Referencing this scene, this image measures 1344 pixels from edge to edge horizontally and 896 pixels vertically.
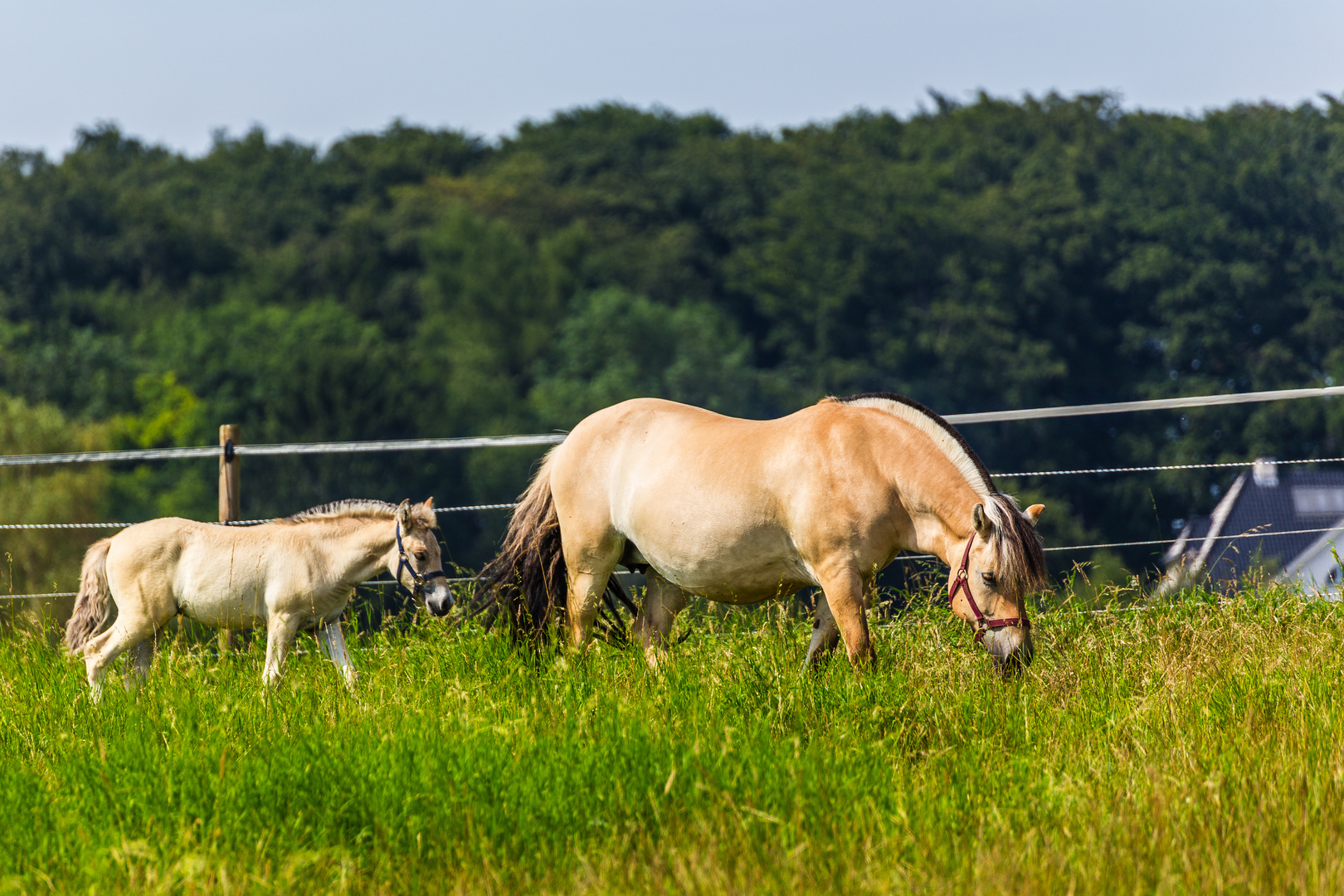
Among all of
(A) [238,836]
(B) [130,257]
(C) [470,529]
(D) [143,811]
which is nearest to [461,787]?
(A) [238,836]

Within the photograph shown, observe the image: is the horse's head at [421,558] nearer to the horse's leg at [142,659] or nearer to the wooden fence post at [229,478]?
the horse's leg at [142,659]

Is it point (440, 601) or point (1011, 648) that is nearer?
point (1011, 648)

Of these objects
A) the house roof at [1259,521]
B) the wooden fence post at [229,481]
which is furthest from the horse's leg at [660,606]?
the wooden fence post at [229,481]

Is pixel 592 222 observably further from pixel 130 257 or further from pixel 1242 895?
pixel 1242 895

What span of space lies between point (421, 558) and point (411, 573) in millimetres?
82

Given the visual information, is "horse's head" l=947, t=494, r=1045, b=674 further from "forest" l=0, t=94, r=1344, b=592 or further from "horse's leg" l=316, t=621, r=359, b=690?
"forest" l=0, t=94, r=1344, b=592

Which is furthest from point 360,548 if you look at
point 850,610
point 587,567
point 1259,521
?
point 1259,521

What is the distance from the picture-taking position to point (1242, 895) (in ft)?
8.78

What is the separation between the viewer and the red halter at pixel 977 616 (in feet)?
14.2

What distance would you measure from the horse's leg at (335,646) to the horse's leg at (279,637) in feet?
0.45

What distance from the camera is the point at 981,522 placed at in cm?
424

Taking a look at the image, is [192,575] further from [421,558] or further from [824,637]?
[824,637]

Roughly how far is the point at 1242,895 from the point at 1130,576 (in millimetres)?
3005

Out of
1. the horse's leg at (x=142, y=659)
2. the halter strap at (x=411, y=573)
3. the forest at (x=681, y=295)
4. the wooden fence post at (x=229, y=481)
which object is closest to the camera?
the horse's leg at (x=142, y=659)
